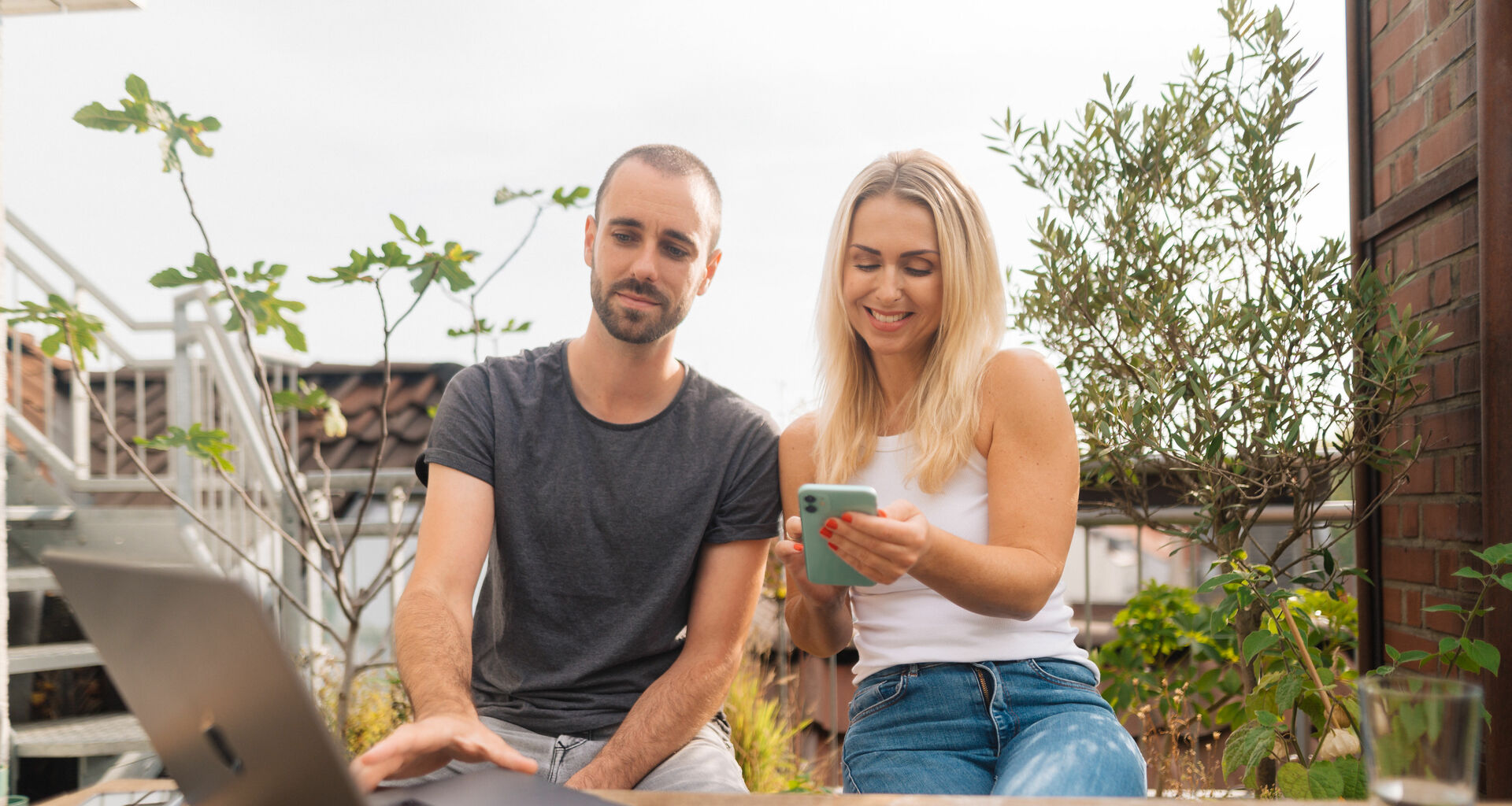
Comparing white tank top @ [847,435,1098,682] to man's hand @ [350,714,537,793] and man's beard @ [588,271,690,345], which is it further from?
man's hand @ [350,714,537,793]

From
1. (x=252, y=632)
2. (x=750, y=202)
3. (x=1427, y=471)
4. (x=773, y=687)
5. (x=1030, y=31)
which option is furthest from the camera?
(x=750, y=202)

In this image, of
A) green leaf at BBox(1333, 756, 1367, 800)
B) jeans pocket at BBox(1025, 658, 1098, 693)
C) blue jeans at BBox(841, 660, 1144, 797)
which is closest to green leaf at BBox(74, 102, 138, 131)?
blue jeans at BBox(841, 660, 1144, 797)

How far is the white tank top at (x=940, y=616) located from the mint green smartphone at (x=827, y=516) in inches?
7.6

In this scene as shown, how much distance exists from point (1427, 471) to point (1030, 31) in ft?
7.71

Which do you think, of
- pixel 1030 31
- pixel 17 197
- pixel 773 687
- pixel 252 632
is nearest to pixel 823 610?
pixel 252 632

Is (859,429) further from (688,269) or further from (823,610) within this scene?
(688,269)

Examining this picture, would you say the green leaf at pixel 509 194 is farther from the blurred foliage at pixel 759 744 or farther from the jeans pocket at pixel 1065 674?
the jeans pocket at pixel 1065 674

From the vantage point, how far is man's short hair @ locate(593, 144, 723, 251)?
1797 mm

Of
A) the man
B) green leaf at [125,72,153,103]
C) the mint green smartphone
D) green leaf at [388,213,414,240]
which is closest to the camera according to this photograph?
the mint green smartphone

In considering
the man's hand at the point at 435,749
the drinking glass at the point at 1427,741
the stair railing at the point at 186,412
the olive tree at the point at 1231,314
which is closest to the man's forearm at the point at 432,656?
the man's hand at the point at 435,749

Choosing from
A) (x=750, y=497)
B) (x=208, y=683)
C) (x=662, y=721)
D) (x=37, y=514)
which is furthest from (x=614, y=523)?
(x=37, y=514)

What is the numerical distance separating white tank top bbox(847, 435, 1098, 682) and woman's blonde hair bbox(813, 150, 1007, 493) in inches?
1.2

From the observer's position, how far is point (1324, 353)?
1918 mm

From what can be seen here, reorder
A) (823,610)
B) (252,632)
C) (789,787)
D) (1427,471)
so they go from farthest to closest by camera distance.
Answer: (789,787), (1427,471), (823,610), (252,632)
